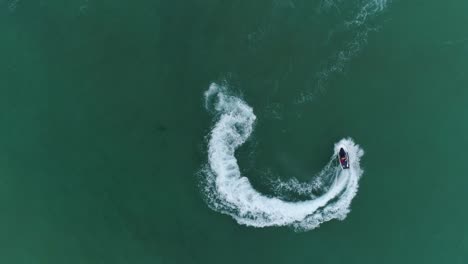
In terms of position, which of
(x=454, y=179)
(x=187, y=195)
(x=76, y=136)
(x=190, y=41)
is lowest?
(x=187, y=195)

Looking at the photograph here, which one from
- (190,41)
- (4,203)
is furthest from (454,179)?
(4,203)

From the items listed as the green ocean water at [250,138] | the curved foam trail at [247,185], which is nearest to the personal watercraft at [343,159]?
the curved foam trail at [247,185]

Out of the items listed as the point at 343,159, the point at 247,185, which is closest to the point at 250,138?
the point at 247,185

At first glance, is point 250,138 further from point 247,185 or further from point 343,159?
point 343,159

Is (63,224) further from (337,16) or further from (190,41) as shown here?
(337,16)

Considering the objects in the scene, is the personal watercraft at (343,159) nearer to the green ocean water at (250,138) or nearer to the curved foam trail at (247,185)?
the curved foam trail at (247,185)

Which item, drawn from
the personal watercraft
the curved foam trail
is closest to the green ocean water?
the curved foam trail
